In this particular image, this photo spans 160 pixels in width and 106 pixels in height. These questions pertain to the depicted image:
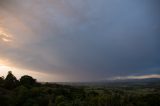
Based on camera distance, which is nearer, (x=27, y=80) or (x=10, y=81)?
(x=10, y=81)

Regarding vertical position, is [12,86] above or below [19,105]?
above

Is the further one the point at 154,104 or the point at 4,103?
the point at 154,104

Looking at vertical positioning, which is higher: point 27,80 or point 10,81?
point 27,80

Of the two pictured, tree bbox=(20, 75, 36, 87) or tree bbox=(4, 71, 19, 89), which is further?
tree bbox=(20, 75, 36, 87)

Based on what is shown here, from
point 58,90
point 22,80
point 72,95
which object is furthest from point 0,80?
point 72,95

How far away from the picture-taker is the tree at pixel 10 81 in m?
103

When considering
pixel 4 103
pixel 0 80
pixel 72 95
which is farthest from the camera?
pixel 0 80

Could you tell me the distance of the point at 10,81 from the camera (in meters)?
106

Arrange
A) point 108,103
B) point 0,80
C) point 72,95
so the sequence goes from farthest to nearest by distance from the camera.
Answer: point 0,80, point 72,95, point 108,103

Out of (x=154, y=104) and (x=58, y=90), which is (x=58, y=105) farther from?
(x=154, y=104)

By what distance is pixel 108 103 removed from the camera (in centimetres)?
8312

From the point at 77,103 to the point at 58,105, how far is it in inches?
286

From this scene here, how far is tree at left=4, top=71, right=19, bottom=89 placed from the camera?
337 ft

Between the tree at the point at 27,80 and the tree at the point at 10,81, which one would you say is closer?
the tree at the point at 10,81
